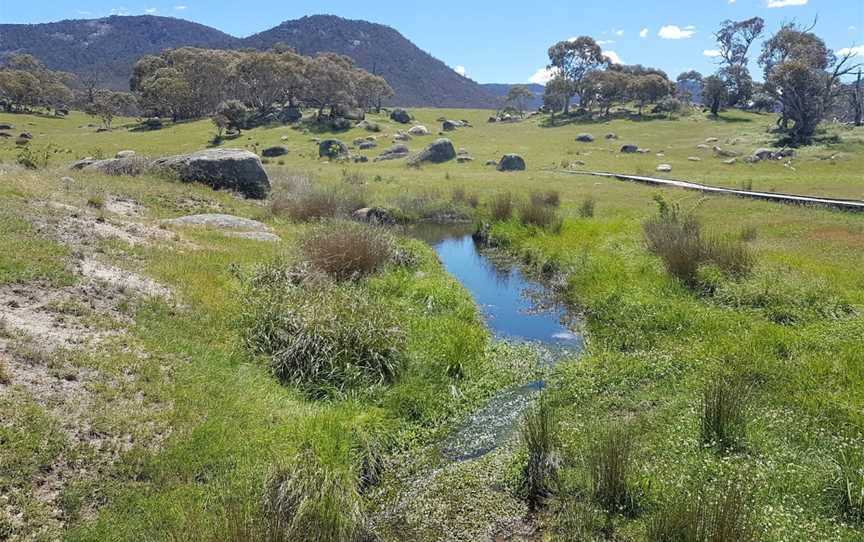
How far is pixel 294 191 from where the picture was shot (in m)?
27.5

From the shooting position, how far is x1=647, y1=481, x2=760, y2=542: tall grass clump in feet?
17.6

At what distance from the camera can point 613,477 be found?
7000mm

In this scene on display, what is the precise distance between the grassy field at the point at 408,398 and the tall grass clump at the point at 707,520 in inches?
1.5

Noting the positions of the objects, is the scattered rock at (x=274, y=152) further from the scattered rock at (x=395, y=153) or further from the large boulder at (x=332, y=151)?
the scattered rock at (x=395, y=153)

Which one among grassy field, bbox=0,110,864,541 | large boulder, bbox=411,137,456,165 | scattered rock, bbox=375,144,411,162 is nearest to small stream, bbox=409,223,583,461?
grassy field, bbox=0,110,864,541

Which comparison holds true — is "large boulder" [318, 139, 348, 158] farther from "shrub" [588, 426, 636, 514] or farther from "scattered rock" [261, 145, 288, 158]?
"shrub" [588, 426, 636, 514]


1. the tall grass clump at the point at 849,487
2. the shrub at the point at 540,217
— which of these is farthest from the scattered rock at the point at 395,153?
the tall grass clump at the point at 849,487

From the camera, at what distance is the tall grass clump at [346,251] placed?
1480cm

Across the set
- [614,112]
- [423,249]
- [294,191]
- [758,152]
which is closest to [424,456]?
[423,249]

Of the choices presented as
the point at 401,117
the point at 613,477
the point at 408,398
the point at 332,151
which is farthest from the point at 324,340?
the point at 401,117

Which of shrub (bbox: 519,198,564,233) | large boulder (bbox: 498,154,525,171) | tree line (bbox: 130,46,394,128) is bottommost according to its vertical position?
shrub (bbox: 519,198,564,233)

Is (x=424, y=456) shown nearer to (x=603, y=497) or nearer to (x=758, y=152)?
(x=603, y=497)

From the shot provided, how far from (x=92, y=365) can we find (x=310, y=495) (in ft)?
13.0

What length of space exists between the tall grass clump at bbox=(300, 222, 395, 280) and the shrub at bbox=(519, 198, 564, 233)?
8335 mm
